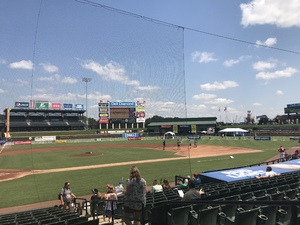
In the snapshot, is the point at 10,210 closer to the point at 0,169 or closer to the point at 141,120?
the point at 0,169

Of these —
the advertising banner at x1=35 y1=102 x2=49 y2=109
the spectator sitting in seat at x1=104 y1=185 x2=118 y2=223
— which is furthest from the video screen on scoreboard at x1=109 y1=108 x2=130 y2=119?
the spectator sitting in seat at x1=104 y1=185 x2=118 y2=223

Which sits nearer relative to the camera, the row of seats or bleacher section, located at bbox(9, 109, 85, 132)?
the row of seats

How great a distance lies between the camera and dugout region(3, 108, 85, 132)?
79312mm

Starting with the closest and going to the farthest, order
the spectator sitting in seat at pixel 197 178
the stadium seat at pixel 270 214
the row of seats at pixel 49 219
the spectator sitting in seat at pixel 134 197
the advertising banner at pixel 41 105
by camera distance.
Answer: the stadium seat at pixel 270 214
the row of seats at pixel 49 219
the spectator sitting in seat at pixel 134 197
the spectator sitting in seat at pixel 197 178
the advertising banner at pixel 41 105

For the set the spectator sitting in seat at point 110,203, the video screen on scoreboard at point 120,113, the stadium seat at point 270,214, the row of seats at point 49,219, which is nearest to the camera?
the stadium seat at point 270,214

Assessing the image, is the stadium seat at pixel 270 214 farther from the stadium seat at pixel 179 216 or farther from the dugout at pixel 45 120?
the dugout at pixel 45 120

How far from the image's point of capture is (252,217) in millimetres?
4426

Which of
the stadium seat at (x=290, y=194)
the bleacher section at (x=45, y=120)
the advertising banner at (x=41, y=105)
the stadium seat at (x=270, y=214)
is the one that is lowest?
the stadium seat at (x=290, y=194)

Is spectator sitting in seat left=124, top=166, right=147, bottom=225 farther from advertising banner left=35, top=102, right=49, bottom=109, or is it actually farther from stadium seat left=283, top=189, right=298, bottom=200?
advertising banner left=35, top=102, right=49, bottom=109

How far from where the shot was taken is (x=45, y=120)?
89.7 meters

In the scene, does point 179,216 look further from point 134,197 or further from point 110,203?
point 110,203

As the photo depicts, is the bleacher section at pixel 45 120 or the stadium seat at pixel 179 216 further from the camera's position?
the bleacher section at pixel 45 120

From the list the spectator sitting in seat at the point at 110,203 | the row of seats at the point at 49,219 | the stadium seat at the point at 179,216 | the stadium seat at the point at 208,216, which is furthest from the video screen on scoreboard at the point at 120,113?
the stadium seat at the point at 208,216

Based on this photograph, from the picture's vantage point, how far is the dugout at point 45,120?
79.3 meters
